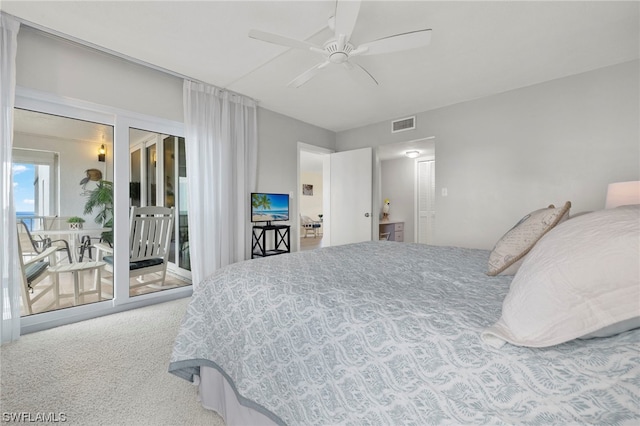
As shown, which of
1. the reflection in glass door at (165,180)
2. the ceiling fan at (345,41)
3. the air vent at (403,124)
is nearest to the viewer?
the ceiling fan at (345,41)

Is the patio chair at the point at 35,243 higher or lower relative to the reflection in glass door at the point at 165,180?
lower

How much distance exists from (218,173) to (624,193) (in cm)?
395

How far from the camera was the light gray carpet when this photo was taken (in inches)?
56.5

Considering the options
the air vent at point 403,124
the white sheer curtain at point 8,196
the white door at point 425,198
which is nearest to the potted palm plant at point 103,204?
the white sheer curtain at point 8,196

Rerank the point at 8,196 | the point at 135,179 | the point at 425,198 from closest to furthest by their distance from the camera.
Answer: the point at 8,196, the point at 135,179, the point at 425,198

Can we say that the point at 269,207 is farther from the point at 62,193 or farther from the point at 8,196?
the point at 8,196

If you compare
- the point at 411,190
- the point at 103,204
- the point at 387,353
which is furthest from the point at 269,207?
the point at 411,190

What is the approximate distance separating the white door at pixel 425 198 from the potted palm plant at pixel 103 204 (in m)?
5.81

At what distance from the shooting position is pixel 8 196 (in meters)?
2.15

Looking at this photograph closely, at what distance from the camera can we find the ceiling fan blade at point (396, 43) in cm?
191

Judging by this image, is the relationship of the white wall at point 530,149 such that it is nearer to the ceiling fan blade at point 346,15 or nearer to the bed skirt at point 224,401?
the ceiling fan blade at point 346,15

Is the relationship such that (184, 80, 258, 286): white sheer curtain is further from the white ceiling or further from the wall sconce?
the wall sconce

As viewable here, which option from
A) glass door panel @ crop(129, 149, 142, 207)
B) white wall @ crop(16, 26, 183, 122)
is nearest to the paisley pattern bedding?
glass door panel @ crop(129, 149, 142, 207)

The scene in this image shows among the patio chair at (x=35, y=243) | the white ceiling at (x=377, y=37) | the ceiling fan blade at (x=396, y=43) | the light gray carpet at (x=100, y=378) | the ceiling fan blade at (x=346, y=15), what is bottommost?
the light gray carpet at (x=100, y=378)
